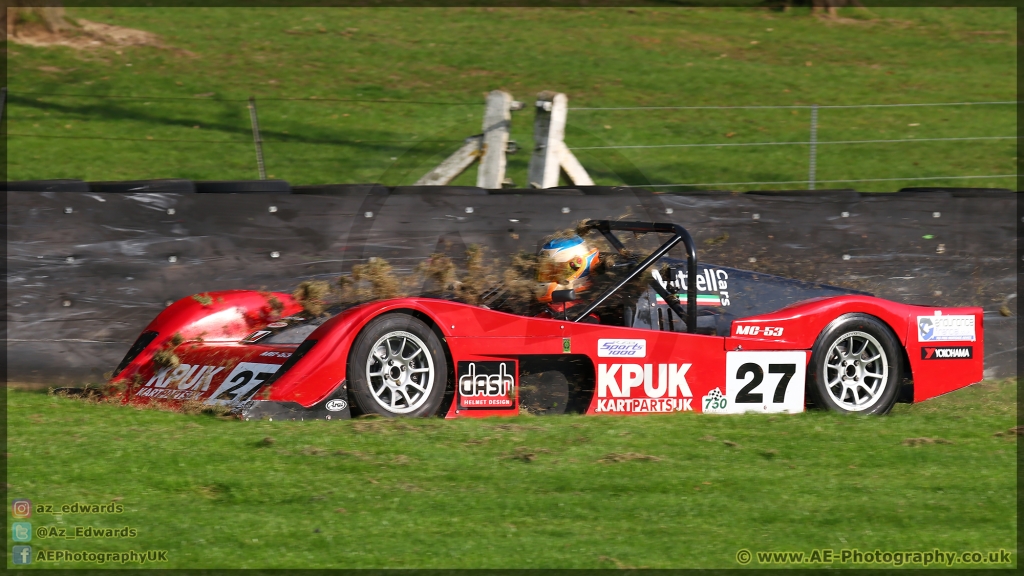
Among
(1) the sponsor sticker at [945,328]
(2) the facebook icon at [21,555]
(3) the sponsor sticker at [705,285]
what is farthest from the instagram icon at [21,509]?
(1) the sponsor sticker at [945,328]

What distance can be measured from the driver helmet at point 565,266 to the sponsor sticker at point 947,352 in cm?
215

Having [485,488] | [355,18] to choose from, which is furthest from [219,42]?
[485,488]

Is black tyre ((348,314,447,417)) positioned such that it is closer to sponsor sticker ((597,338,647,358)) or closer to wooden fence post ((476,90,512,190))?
sponsor sticker ((597,338,647,358))

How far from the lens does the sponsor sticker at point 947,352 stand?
252 inches

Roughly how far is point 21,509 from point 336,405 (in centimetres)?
183

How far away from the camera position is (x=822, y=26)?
2022 centimetres

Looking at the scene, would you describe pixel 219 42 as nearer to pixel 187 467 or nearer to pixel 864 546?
pixel 187 467

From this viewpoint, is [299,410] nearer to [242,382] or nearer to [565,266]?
[242,382]

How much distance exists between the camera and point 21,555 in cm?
357

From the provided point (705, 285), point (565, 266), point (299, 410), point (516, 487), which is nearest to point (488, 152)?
point (565, 266)

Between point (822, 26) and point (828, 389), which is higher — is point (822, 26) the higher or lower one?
the higher one

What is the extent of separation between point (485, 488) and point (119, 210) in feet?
14.7

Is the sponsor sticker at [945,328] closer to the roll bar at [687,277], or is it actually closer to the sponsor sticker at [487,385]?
the roll bar at [687,277]

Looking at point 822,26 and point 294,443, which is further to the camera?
point 822,26
